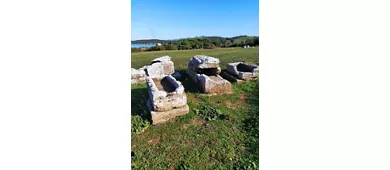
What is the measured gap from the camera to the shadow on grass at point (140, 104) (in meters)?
5.19

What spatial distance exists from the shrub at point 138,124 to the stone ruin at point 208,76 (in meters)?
2.86

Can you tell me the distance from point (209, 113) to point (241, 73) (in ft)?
12.4

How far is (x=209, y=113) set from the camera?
5328 millimetres

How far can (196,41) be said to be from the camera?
20.1 metres

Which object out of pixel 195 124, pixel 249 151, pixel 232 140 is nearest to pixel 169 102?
pixel 195 124

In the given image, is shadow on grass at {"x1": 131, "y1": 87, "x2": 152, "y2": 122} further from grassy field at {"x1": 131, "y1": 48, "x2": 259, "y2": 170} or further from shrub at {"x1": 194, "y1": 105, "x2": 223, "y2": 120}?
shrub at {"x1": 194, "y1": 105, "x2": 223, "y2": 120}

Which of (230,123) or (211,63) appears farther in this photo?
(211,63)

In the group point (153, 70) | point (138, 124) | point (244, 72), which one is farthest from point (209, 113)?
point (153, 70)

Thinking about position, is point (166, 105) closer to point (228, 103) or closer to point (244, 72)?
point (228, 103)

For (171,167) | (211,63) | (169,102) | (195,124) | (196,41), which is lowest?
→ (171,167)

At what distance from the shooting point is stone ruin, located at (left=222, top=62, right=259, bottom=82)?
8.47 metres
